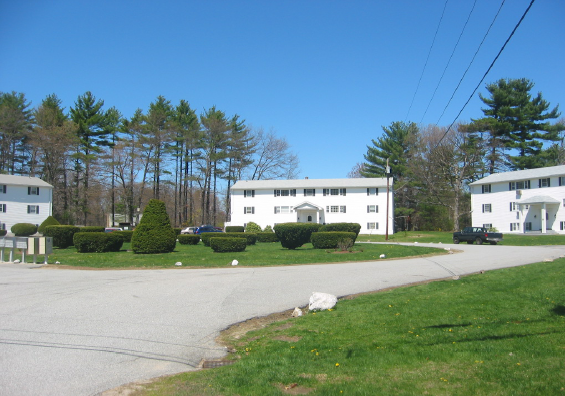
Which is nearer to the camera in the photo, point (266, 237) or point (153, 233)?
point (153, 233)

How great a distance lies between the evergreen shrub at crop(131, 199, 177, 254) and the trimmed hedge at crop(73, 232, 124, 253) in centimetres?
229

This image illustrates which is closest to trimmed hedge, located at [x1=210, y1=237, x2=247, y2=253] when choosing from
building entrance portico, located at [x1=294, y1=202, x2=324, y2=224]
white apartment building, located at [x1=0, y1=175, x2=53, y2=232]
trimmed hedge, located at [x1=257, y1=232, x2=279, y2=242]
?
trimmed hedge, located at [x1=257, y1=232, x2=279, y2=242]

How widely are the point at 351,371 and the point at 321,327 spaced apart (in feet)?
8.96

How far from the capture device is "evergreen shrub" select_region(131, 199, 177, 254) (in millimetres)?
24734

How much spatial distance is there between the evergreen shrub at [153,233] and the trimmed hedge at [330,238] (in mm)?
8482

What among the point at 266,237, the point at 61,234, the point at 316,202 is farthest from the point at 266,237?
the point at 316,202

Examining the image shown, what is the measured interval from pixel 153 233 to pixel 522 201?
38.8m

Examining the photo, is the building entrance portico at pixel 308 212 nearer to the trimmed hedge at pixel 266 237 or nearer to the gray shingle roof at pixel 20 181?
the trimmed hedge at pixel 266 237

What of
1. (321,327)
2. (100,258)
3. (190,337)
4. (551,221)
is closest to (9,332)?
(190,337)

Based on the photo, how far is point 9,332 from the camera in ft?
24.8

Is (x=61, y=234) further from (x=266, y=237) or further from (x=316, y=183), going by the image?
(x=316, y=183)

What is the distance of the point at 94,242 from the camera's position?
85.5ft

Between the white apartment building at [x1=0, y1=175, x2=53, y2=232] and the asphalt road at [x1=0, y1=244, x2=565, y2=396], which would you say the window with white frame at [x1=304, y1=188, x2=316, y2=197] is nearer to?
the white apartment building at [x1=0, y1=175, x2=53, y2=232]

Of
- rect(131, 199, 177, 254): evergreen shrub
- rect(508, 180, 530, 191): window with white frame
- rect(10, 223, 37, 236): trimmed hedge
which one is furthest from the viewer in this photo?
rect(508, 180, 530, 191): window with white frame
